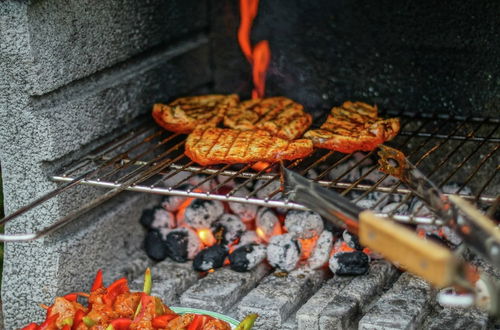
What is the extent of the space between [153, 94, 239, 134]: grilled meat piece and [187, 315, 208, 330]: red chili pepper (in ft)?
3.43

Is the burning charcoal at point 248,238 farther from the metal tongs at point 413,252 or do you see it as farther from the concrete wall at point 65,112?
the metal tongs at point 413,252

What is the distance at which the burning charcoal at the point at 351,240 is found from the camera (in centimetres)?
333

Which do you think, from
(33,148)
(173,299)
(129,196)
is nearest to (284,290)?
(173,299)

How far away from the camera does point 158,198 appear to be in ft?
12.6

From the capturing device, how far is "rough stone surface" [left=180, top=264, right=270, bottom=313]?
122 inches

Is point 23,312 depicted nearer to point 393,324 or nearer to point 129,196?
point 129,196

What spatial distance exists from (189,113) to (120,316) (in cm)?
114

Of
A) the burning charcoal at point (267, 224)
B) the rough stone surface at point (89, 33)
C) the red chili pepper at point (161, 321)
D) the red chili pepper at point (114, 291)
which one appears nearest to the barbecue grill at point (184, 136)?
the rough stone surface at point (89, 33)

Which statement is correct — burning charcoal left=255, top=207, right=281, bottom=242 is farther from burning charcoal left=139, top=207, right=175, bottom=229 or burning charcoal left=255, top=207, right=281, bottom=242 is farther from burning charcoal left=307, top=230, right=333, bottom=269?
burning charcoal left=139, top=207, right=175, bottom=229

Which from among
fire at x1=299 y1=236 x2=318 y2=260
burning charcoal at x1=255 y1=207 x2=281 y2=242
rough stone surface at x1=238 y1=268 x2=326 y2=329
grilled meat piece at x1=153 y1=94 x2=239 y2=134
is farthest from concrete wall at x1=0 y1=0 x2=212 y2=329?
fire at x1=299 y1=236 x2=318 y2=260

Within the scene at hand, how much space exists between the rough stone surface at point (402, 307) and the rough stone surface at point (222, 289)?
643mm

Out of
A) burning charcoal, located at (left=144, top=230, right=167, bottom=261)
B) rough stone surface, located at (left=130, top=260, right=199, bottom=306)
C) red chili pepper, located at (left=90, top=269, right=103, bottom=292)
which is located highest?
red chili pepper, located at (left=90, top=269, right=103, bottom=292)

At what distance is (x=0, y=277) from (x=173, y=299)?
817mm

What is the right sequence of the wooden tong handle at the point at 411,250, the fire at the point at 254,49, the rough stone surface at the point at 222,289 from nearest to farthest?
the wooden tong handle at the point at 411,250
the rough stone surface at the point at 222,289
the fire at the point at 254,49
